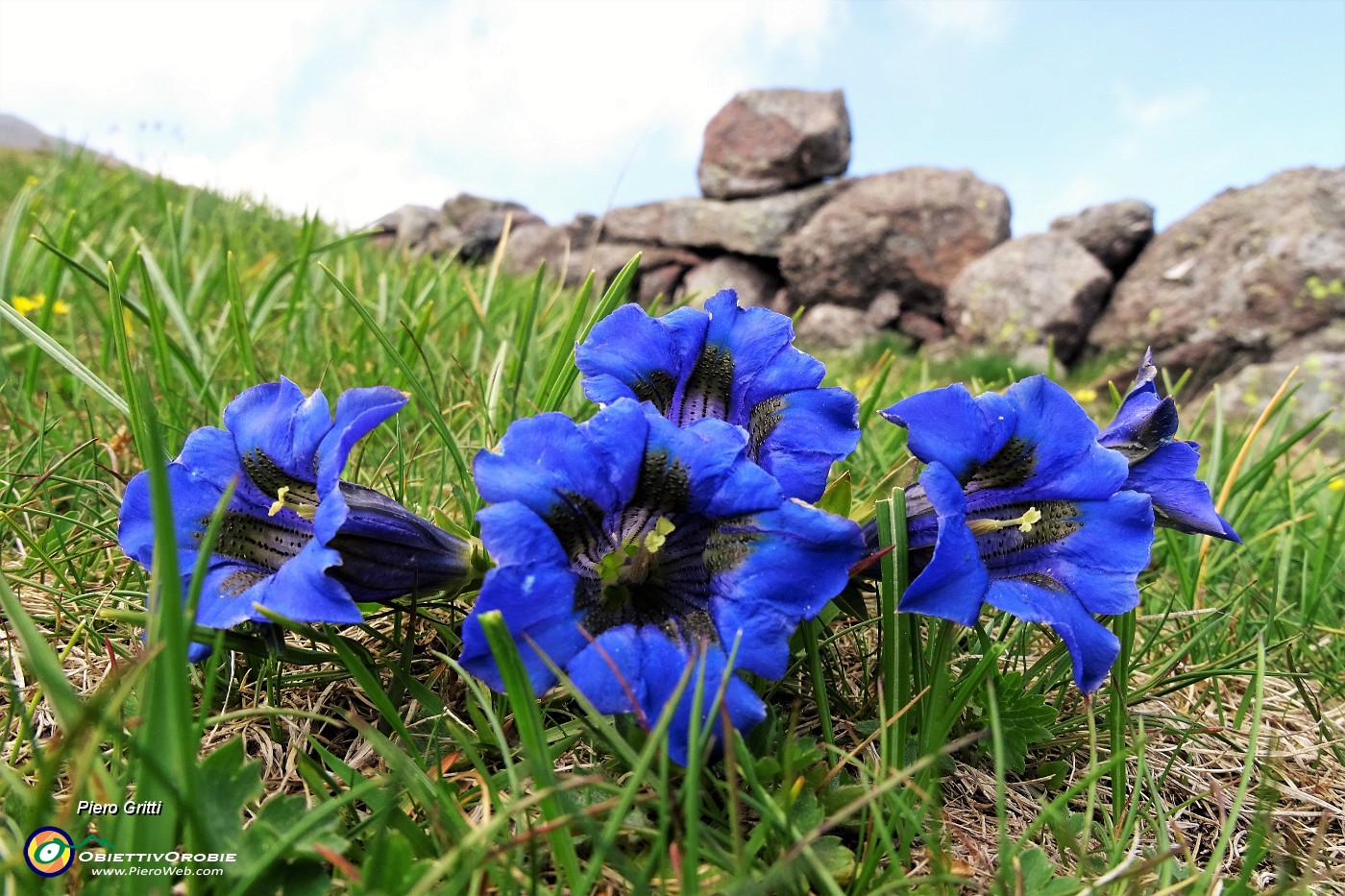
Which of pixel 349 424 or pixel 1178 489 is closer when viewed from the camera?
pixel 349 424

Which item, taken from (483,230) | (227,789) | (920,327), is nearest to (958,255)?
(920,327)

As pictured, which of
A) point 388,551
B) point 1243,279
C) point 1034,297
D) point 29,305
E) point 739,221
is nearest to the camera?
point 388,551

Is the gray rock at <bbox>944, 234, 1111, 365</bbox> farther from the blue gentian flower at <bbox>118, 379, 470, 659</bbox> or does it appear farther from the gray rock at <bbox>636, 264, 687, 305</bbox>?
the blue gentian flower at <bbox>118, 379, 470, 659</bbox>

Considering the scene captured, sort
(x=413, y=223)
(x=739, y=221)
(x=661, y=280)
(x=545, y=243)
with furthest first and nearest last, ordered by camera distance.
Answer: (x=413, y=223) → (x=545, y=243) → (x=661, y=280) → (x=739, y=221)

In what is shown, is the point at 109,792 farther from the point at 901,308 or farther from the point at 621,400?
the point at 901,308

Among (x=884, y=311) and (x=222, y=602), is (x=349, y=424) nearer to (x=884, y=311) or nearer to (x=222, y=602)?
(x=222, y=602)

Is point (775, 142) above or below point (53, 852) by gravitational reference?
above

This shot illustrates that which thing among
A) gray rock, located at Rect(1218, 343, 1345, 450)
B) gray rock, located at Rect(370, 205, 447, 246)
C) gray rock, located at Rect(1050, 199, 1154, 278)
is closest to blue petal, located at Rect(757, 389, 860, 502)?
gray rock, located at Rect(1218, 343, 1345, 450)
